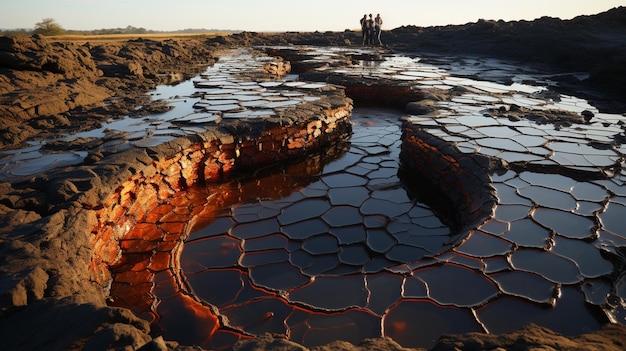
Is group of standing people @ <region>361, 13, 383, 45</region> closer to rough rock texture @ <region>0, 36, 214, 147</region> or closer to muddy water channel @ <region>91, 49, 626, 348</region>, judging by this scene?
rough rock texture @ <region>0, 36, 214, 147</region>

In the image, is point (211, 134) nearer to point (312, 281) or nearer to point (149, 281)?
point (149, 281)

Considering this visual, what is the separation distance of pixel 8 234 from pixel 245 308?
5.33 feet

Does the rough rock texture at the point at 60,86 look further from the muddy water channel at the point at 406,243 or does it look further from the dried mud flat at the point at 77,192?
the muddy water channel at the point at 406,243

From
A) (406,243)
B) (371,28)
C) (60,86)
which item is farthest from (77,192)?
(371,28)

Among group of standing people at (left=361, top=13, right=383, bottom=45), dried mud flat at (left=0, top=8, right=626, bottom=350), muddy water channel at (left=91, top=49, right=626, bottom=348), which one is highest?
group of standing people at (left=361, top=13, right=383, bottom=45)

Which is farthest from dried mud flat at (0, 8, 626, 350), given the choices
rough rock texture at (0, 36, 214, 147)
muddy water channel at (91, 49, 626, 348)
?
muddy water channel at (91, 49, 626, 348)

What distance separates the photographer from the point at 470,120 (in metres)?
5.52

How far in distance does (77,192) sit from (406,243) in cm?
290

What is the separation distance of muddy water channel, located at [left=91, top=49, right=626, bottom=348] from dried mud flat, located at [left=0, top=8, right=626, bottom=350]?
35 cm

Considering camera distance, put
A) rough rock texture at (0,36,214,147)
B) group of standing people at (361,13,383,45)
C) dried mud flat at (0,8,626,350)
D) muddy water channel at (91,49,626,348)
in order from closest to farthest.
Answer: dried mud flat at (0,8,626,350)
muddy water channel at (91,49,626,348)
rough rock texture at (0,36,214,147)
group of standing people at (361,13,383,45)

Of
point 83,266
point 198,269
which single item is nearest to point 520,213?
point 198,269

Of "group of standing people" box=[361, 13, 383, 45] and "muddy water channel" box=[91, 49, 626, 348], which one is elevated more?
"group of standing people" box=[361, 13, 383, 45]

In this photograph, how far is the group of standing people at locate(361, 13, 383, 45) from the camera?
69.6ft

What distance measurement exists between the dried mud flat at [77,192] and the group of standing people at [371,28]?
989 cm
